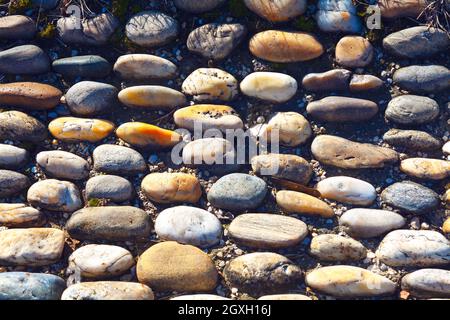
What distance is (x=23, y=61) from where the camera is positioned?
3109 mm

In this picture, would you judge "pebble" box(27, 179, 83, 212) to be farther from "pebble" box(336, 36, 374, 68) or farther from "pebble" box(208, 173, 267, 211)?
"pebble" box(336, 36, 374, 68)

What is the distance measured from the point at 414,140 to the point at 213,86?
110 cm

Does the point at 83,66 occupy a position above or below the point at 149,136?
above

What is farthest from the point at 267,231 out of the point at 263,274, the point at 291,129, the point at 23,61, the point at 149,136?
the point at 23,61

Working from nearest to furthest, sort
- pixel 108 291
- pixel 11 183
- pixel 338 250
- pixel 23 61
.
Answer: pixel 108 291, pixel 338 250, pixel 11 183, pixel 23 61

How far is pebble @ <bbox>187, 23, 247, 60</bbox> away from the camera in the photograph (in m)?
3.08

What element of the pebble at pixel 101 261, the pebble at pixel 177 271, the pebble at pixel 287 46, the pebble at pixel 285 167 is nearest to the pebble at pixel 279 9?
the pebble at pixel 287 46

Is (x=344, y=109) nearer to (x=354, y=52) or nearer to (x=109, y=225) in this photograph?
(x=354, y=52)

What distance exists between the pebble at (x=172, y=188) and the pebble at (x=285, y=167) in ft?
1.11

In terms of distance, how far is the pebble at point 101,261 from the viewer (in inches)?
99.5

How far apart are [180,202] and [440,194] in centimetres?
131

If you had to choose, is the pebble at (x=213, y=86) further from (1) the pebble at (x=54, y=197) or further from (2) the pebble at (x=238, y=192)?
(1) the pebble at (x=54, y=197)

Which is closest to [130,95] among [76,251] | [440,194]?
[76,251]
